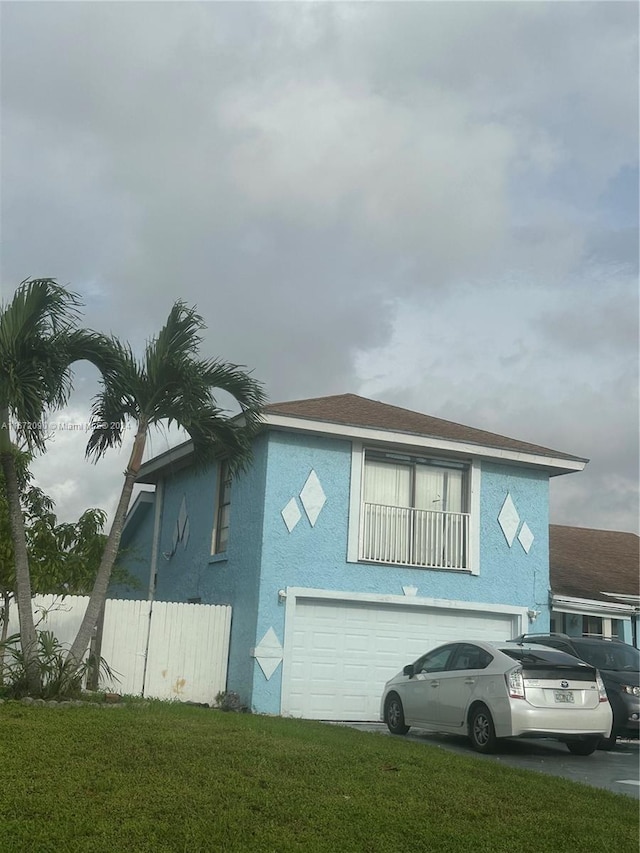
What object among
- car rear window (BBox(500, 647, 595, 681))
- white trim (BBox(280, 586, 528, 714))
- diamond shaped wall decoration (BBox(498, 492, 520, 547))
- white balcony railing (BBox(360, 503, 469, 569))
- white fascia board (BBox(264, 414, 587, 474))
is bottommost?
car rear window (BBox(500, 647, 595, 681))

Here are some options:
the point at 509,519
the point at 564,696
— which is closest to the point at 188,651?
the point at 509,519

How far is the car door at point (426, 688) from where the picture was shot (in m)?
13.9

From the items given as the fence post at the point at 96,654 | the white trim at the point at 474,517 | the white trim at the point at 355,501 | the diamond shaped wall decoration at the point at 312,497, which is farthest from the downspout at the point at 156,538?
the white trim at the point at 474,517

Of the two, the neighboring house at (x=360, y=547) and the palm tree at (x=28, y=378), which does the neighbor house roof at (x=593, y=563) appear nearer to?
the neighboring house at (x=360, y=547)

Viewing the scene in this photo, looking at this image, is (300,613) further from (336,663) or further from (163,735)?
(163,735)

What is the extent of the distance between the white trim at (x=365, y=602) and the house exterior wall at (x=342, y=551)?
91 millimetres

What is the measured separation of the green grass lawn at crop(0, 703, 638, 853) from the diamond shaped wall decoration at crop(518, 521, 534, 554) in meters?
8.63

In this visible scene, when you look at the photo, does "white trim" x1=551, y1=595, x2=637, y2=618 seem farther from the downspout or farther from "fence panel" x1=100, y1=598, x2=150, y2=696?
the downspout

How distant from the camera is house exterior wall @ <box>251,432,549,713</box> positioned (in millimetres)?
17188

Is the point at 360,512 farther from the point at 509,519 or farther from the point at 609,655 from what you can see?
the point at 609,655

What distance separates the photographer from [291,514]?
17.5 meters

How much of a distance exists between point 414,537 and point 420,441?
183 cm

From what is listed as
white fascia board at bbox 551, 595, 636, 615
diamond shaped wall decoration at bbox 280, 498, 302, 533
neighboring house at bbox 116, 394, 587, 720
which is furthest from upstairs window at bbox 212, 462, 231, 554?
white fascia board at bbox 551, 595, 636, 615

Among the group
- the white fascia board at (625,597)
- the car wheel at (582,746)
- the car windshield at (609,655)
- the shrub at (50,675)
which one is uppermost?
the white fascia board at (625,597)
